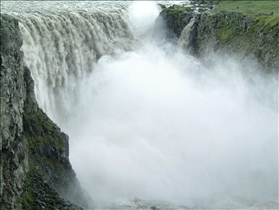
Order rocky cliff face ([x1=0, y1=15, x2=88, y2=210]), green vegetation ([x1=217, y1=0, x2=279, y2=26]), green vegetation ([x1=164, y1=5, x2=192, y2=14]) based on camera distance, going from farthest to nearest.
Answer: green vegetation ([x1=164, y1=5, x2=192, y2=14])
green vegetation ([x1=217, y1=0, x2=279, y2=26])
rocky cliff face ([x1=0, y1=15, x2=88, y2=210])

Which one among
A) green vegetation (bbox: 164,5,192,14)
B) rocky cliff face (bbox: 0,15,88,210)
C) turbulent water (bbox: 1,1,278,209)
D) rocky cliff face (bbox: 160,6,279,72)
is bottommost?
rocky cliff face (bbox: 0,15,88,210)

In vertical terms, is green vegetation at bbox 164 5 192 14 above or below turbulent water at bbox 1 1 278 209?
above

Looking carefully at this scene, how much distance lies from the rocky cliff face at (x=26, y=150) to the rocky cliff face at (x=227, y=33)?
3558cm

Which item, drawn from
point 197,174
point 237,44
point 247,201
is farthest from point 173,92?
point 247,201

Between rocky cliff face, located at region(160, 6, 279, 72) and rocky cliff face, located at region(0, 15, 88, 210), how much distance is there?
35576 mm

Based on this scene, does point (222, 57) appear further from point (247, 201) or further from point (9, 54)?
point (9, 54)

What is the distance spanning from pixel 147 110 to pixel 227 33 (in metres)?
20.6

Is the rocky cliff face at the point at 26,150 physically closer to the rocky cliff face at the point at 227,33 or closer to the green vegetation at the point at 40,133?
the green vegetation at the point at 40,133

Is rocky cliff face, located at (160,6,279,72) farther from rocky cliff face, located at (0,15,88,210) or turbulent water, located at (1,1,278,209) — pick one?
rocky cliff face, located at (0,15,88,210)

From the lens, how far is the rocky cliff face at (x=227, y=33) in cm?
6431

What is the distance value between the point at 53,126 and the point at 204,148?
841 inches

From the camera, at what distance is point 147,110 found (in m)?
63.1

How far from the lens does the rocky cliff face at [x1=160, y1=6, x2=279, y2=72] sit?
64.3 metres

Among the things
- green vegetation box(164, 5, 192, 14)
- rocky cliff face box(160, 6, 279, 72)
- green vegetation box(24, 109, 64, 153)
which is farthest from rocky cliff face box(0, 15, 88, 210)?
green vegetation box(164, 5, 192, 14)
